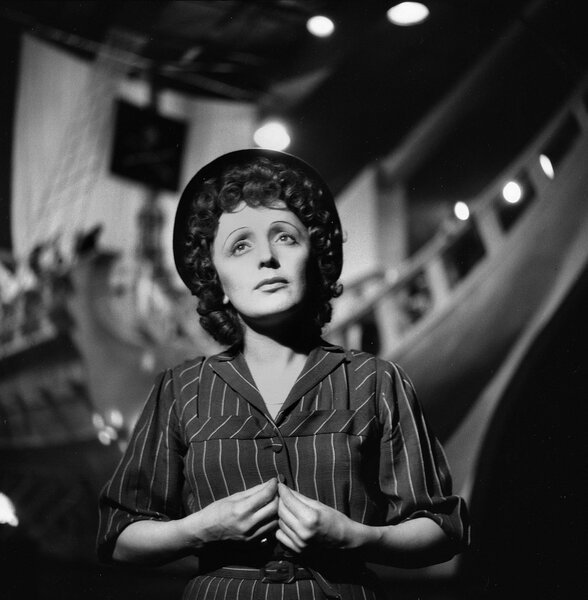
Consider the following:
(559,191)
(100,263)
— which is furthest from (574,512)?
(100,263)

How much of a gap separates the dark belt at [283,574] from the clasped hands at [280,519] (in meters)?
0.05

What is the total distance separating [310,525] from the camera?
1.09m

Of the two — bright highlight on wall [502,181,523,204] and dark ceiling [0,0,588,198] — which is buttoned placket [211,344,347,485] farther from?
bright highlight on wall [502,181,523,204]

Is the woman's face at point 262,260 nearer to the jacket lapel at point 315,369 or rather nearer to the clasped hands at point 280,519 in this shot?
the jacket lapel at point 315,369

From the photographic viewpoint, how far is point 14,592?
1568 mm

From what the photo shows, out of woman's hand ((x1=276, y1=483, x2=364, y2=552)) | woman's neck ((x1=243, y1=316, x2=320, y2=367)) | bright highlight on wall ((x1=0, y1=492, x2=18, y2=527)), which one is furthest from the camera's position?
bright highlight on wall ((x1=0, y1=492, x2=18, y2=527))

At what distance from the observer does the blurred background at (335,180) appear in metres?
1.88

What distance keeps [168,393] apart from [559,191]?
1240mm

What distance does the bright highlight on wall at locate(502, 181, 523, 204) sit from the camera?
1.97 meters

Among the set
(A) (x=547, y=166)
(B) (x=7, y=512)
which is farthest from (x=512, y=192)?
(B) (x=7, y=512)

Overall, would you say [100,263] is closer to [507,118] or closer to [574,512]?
[507,118]

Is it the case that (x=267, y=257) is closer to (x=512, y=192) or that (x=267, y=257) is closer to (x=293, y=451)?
(x=293, y=451)

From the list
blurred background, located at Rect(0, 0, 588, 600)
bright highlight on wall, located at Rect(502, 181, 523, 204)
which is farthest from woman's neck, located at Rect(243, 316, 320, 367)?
bright highlight on wall, located at Rect(502, 181, 523, 204)

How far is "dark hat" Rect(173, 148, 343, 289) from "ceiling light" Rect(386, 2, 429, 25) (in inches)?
30.5
